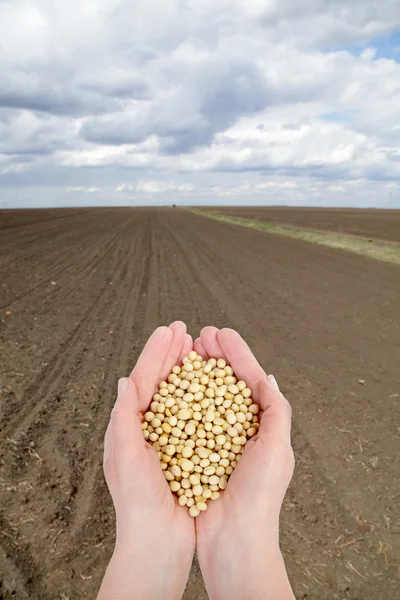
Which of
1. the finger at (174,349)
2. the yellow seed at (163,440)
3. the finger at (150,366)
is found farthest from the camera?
the finger at (174,349)

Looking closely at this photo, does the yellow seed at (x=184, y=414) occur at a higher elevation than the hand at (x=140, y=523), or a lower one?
higher

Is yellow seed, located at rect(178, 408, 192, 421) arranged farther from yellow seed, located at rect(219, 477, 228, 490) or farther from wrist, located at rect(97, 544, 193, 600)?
wrist, located at rect(97, 544, 193, 600)

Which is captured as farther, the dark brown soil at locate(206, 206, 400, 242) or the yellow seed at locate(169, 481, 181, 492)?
the dark brown soil at locate(206, 206, 400, 242)

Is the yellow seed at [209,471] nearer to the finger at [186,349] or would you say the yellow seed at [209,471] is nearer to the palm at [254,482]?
the palm at [254,482]

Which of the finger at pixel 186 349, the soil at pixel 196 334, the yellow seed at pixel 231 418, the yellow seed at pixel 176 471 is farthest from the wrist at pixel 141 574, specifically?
the soil at pixel 196 334

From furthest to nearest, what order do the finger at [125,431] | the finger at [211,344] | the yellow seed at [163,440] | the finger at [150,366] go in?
the finger at [211,344] < the finger at [150,366] < the yellow seed at [163,440] < the finger at [125,431]

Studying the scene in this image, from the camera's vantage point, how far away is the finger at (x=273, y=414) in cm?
264

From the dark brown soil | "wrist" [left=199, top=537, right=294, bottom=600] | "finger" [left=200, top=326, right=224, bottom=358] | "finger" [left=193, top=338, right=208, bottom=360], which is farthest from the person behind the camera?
the dark brown soil

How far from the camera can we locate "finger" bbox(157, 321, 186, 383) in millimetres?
3387

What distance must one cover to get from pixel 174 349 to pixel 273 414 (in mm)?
1037

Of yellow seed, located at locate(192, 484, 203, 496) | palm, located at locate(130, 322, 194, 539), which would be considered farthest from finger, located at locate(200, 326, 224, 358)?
yellow seed, located at locate(192, 484, 203, 496)

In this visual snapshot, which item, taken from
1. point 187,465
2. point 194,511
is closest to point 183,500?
point 194,511

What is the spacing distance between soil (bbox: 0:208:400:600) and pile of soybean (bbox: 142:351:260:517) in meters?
1.70

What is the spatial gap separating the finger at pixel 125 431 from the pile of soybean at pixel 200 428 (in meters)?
0.29
